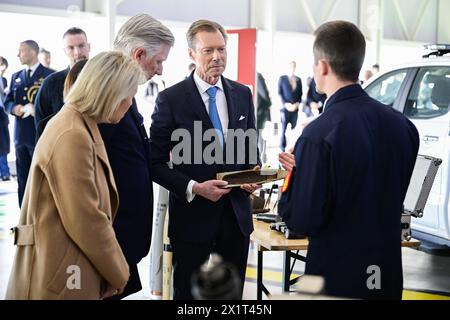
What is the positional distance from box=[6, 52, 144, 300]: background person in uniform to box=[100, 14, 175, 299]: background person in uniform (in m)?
0.38

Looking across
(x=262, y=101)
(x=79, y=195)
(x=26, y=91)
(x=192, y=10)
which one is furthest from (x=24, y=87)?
(x=262, y=101)

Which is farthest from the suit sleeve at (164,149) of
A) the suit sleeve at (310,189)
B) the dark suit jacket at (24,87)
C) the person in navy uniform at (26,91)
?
the dark suit jacket at (24,87)

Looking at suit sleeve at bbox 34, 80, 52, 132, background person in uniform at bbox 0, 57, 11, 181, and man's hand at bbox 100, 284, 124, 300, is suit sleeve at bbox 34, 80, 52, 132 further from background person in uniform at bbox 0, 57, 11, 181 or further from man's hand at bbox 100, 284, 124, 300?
background person in uniform at bbox 0, 57, 11, 181

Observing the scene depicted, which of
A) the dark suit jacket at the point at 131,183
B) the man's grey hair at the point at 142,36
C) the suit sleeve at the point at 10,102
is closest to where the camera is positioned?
the dark suit jacket at the point at 131,183

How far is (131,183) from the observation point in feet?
7.79

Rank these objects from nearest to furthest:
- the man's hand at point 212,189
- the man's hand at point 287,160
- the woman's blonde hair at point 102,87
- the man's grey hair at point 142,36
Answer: the woman's blonde hair at point 102,87, the man's hand at point 287,160, the man's grey hair at point 142,36, the man's hand at point 212,189

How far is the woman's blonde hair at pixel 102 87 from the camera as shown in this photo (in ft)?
6.24

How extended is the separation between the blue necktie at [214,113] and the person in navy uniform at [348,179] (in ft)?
2.40

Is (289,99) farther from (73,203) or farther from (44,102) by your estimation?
(73,203)

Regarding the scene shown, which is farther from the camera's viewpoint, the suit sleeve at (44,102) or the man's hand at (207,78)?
the suit sleeve at (44,102)

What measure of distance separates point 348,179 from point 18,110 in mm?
4735

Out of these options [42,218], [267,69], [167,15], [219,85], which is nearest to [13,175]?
[167,15]

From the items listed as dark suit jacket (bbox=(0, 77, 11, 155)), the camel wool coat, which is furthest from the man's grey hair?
dark suit jacket (bbox=(0, 77, 11, 155))

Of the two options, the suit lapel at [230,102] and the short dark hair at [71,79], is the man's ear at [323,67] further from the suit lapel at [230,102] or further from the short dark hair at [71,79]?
the short dark hair at [71,79]
